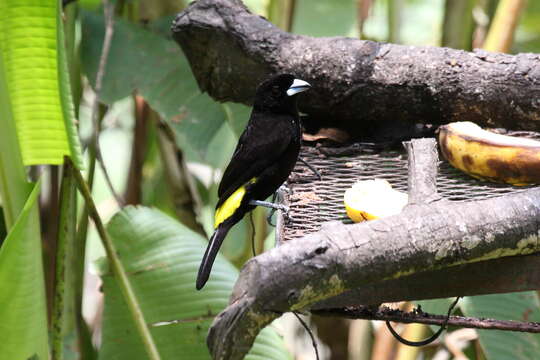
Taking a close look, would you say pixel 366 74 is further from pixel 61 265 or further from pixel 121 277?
pixel 61 265

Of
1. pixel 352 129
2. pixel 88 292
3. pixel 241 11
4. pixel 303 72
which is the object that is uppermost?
pixel 241 11

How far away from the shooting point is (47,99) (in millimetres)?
2330

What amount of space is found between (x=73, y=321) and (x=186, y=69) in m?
1.15

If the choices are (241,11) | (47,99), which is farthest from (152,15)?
(47,99)

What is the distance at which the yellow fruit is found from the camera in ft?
5.63

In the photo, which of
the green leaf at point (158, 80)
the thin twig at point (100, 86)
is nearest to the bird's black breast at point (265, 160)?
the thin twig at point (100, 86)

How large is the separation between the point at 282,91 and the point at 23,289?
957mm

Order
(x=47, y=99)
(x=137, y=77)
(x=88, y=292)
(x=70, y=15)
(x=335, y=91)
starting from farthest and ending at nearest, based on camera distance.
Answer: (x=88, y=292) → (x=137, y=77) → (x=70, y=15) → (x=335, y=91) → (x=47, y=99)

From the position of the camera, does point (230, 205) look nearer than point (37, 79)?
Yes

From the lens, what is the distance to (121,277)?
2.57 metres

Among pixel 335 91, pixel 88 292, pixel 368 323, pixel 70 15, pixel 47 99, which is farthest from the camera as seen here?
pixel 88 292

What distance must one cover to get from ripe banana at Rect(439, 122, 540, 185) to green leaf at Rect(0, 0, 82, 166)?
1.12 metres

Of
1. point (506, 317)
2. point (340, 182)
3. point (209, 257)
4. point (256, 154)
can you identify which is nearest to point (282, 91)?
point (256, 154)

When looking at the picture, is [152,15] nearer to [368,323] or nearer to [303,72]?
[303,72]
